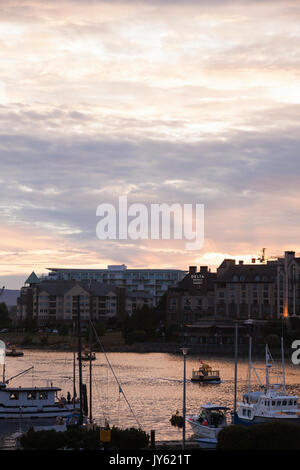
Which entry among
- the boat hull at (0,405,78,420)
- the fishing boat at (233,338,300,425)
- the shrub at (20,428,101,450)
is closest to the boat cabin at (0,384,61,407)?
the boat hull at (0,405,78,420)

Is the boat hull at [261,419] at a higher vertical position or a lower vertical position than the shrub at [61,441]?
lower

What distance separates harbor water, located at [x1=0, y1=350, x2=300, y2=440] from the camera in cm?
6538

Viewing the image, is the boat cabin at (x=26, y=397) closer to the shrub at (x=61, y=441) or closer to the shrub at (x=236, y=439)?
the shrub at (x=61, y=441)

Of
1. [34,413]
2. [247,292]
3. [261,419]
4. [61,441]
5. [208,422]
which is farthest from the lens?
[247,292]

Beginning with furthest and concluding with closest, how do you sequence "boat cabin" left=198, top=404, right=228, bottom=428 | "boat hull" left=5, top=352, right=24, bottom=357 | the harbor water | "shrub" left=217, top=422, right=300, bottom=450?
"boat hull" left=5, top=352, right=24, bottom=357, the harbor water, "boat cabin" left=198, top=404, right=228, bottom=428, "shrub" left=217, top=422, right=300, bottom=450

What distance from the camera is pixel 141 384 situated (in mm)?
98938

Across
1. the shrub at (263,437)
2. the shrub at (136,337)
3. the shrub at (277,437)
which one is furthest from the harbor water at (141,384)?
the shrub at (277,437)

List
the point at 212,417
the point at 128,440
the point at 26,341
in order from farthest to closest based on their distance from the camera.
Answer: the point at 26,341 < the point at 212,417 < the point at 128,440

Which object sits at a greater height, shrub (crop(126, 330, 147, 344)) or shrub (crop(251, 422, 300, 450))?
shrub (crop(126, 330, 147, 344))

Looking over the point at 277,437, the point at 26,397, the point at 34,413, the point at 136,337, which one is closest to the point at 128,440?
the point at 277,437

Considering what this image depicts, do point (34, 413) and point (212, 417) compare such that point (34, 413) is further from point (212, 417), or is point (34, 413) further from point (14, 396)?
point (212, 417)

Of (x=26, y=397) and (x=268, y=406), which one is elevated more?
(x=26, y=397)

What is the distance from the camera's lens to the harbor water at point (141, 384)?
214ft

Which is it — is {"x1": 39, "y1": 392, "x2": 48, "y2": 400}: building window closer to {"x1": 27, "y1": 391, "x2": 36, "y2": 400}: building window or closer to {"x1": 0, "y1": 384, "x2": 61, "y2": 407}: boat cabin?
{"x1": 0, "y1": 384, "x2": 61, "y2": 407}: boat cabin
